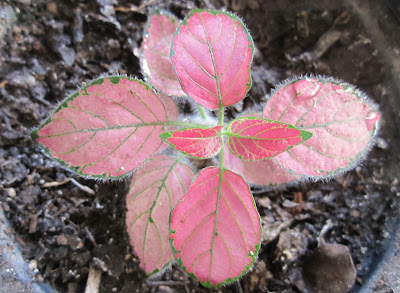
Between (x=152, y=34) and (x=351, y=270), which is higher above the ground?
(x=152, y=34)

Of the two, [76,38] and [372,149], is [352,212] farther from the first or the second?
[76,38]

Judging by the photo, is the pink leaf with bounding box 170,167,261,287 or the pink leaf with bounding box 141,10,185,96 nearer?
the pink leaf with bounding box 170,167,261,287

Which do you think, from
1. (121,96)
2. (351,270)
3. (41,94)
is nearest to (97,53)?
(41,94)

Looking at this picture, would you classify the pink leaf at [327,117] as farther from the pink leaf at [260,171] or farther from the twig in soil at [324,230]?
the twig in soil at [324,230]

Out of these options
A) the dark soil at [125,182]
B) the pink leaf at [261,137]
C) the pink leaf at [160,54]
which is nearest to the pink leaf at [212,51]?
the pink leaf at [261,137]

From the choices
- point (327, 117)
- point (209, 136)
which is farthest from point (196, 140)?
point (327, 117)

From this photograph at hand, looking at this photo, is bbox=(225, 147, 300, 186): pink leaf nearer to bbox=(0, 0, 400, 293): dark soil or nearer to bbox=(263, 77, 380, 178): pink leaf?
bbox=(263, 77, 380, 178): pink leaf

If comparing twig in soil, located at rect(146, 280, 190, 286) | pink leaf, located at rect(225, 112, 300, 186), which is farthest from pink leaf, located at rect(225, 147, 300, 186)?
twig in soil, located at rect(146, 280, 190, 286)
